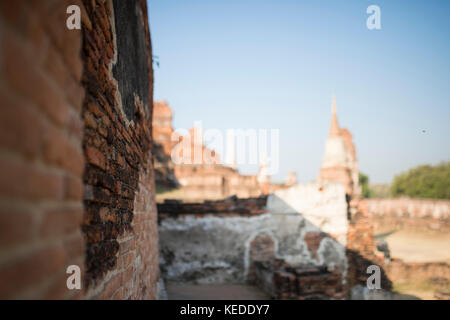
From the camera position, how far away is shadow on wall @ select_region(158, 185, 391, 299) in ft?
20.5

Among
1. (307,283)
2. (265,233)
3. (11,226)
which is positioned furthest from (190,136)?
(11,226)

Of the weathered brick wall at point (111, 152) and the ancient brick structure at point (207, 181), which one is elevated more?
the weathered brick wall at point (111, 152)

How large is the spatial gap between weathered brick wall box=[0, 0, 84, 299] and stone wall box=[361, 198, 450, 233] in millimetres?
17376

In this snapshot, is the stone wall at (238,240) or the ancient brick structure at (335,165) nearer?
the stone wall at (238,240)

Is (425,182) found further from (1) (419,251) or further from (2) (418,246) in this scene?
(1) (419,251)

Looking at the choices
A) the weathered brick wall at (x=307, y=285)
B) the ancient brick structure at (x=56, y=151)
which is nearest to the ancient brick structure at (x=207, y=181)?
the weathered brick wall at (x=307, y=285)

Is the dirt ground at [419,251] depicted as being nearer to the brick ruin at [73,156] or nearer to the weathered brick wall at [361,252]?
the weathered brick wall at [361,252]

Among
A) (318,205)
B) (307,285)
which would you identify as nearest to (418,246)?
(318,205)

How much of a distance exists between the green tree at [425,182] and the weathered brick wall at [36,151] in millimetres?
30492

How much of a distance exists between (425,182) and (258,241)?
27736 mm

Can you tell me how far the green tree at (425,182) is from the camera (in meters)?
26.1

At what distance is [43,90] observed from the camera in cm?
74

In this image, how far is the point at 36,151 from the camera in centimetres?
69

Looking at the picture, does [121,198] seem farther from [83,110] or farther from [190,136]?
[190,136]
